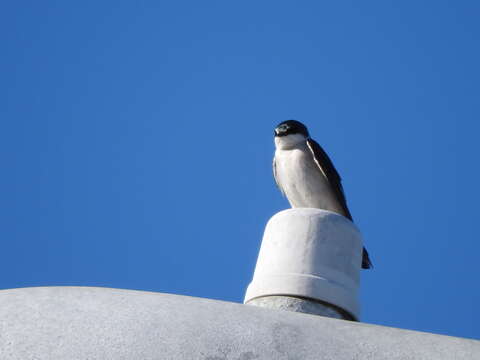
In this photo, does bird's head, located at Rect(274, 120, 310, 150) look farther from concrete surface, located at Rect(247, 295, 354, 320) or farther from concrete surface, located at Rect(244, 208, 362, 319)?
concrete surface, located at Rect(247, 295, 354, 320)

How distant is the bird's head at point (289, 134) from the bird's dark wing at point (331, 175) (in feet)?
0.61

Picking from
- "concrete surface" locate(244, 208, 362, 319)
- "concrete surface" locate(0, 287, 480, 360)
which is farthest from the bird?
"concrete surface" locate(0, 287, 480, 360)

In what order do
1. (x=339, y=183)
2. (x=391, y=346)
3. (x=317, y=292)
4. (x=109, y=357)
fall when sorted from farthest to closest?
(x=339, y=183), (x=317, y=292), (x=391, y=346), (x=109, y=357)

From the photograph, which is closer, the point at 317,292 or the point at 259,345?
the point at 259,345

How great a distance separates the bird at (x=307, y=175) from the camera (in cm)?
856

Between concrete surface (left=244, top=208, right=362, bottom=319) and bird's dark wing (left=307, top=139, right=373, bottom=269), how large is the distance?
2.16m

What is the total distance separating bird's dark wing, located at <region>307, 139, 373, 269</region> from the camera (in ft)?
27.8

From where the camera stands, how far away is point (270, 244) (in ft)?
20.4

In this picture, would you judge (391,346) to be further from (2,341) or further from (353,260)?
(2,341)

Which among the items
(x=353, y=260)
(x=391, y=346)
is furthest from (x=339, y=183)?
(x=391, y=346)

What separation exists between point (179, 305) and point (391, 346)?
1.23m

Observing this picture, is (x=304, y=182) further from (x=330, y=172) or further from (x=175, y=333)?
(x=175, y=333)

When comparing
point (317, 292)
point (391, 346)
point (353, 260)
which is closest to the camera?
point (391, 346)

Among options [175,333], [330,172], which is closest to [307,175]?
[330,172]
